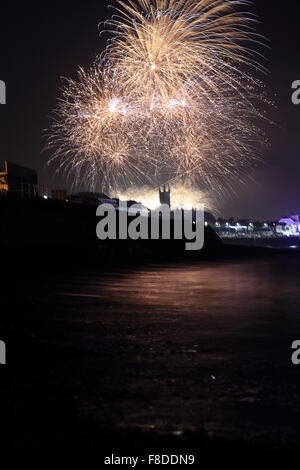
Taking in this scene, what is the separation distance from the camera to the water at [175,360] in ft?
21.2

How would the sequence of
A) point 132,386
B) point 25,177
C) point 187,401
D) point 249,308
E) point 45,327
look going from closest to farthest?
point 187,401
point 132,386
point 45,327
point 249,308
point 25,177

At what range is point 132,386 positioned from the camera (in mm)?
7922

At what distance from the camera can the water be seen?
6.46 m

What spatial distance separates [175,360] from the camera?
32.1 ft

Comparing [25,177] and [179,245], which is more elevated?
[25,177]

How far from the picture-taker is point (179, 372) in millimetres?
8805

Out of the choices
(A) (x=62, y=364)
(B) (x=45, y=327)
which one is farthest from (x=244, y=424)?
(B) (x=45, y=327)

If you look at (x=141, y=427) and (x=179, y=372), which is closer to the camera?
(x=141, y=427)

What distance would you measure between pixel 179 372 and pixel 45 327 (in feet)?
17.8

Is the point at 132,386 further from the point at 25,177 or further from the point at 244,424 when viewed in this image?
the point at 25,177

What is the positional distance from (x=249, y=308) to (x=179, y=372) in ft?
30.7

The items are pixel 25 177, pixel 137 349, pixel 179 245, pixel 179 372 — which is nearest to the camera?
pixel 179 372
